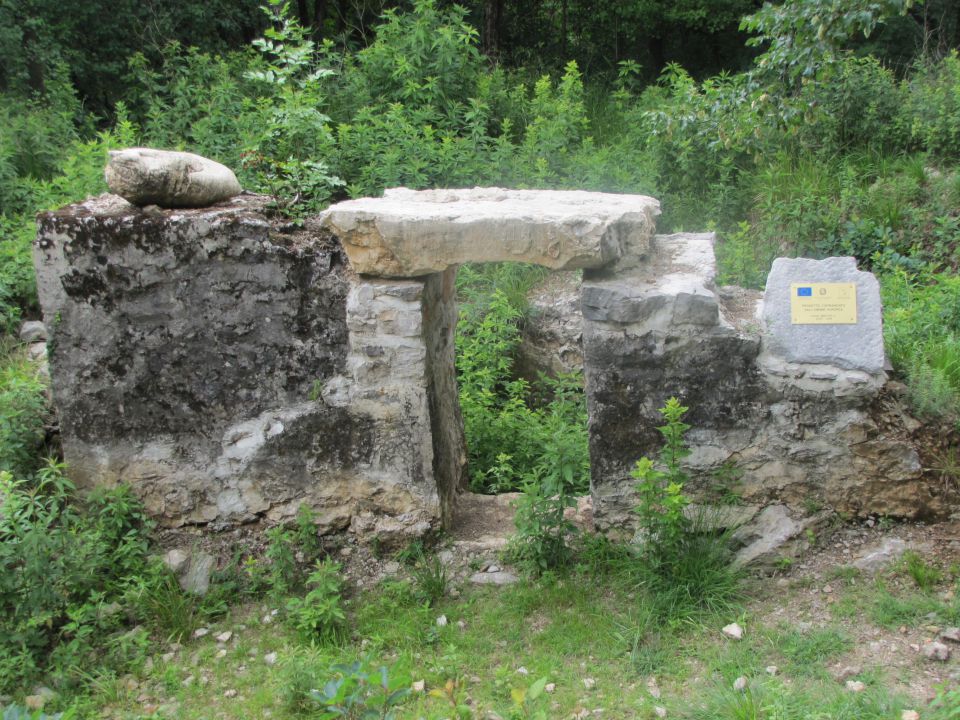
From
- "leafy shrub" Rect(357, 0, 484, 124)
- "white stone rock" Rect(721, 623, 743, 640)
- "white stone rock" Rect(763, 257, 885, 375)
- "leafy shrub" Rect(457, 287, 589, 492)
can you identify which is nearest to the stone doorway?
"leafy shrub" Rect(457, 287, 589, 492)

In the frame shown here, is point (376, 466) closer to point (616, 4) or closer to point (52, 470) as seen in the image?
point (52, 470)

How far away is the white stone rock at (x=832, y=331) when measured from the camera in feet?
12.1

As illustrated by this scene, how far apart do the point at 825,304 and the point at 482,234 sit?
5.00 ft

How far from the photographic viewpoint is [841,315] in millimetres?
3709

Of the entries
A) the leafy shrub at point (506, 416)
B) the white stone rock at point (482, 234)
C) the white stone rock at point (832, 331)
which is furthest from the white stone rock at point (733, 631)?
the white stone rock at point (482, 234)

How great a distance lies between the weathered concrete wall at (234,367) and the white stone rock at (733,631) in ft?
4.69

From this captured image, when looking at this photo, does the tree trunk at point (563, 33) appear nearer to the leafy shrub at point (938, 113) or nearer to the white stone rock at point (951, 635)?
the leafy shrub at point (938, 113)

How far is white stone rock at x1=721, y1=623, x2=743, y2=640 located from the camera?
3.42 m

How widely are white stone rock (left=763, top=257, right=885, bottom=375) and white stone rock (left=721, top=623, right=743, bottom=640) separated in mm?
1149

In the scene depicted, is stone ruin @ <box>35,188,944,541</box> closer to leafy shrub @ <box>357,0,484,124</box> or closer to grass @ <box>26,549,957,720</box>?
grass @ <box>26,549,957,720</box>

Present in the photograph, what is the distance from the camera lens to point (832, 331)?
3.71 meters

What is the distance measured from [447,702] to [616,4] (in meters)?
10.2

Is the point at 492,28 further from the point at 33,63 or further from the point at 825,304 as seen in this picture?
the point at 825,304

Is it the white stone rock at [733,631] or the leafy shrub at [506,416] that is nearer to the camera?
the white stone rock at [733,631]
